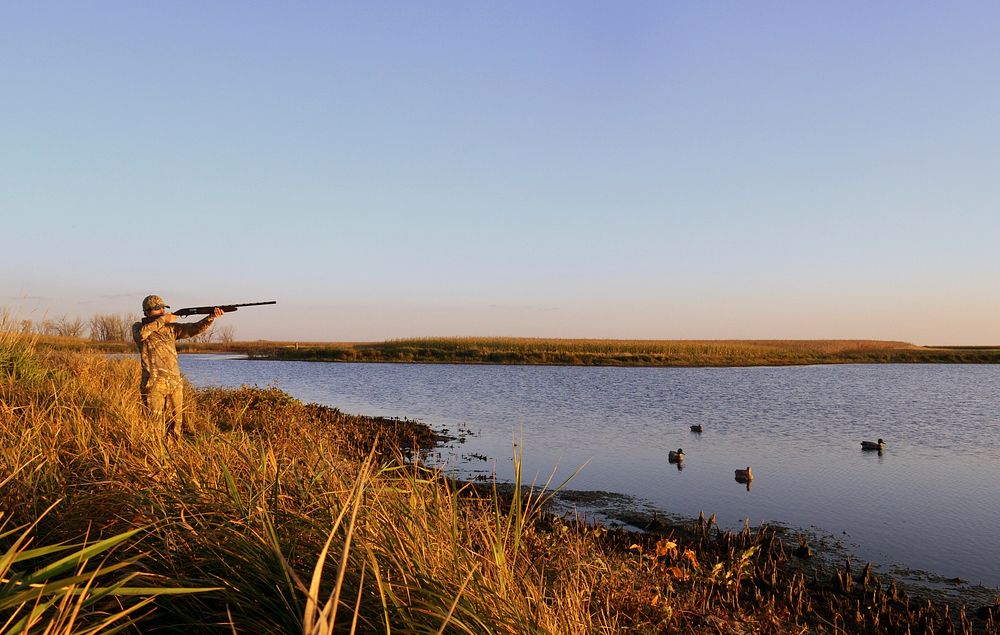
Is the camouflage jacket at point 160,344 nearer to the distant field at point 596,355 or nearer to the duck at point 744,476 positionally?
the duck at point 744,476

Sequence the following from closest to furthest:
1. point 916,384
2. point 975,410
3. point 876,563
→ point 876,563 < point 975,410 < point 916,384

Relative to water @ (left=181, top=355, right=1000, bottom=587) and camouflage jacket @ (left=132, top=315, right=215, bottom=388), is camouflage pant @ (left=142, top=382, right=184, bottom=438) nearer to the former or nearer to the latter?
camouflage jacket @ (left=132, top=315, right=215, bottom=388)

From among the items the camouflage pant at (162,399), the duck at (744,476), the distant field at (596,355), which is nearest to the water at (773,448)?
the duck at (744,476)

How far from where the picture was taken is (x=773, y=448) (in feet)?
49.8

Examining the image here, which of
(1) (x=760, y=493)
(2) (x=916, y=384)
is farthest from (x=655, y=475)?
(2) (x=916, y=384)

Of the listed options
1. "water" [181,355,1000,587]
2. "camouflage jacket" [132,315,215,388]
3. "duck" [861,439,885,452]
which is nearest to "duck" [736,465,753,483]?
"water" [181,355,1000,587]

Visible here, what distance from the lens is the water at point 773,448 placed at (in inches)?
371

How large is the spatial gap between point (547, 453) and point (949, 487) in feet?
24.3

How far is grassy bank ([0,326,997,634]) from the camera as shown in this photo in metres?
2.76

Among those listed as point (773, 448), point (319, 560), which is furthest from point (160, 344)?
point (773, 448)

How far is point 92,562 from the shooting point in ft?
11.4

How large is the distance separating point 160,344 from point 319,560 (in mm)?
8049

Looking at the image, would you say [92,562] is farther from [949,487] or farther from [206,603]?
[949,487]

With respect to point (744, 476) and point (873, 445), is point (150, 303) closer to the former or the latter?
point (744, 476)
